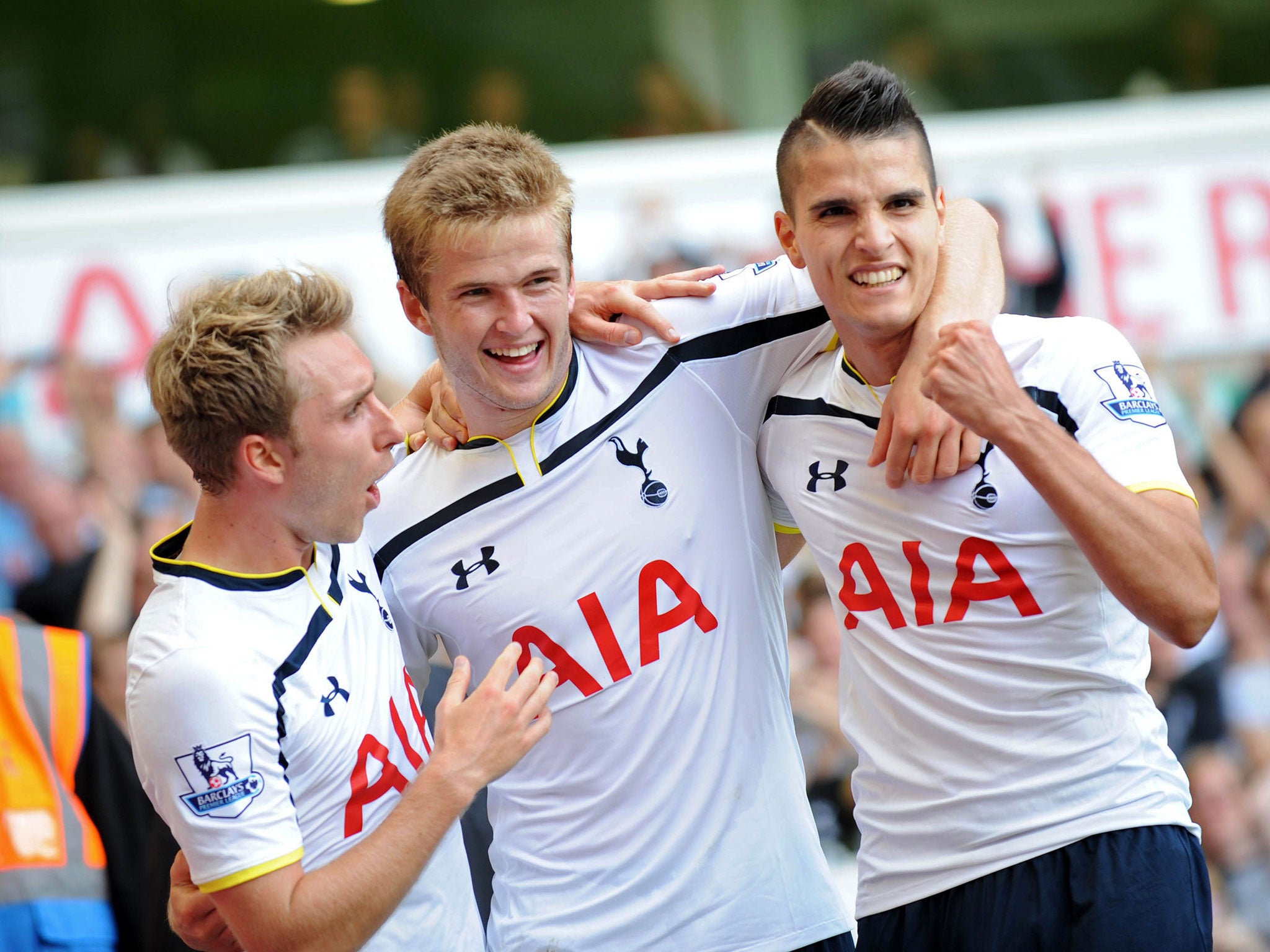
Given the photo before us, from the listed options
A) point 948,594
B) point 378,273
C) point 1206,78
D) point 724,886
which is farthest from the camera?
point 1206,78

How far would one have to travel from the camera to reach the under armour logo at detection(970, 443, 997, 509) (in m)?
2.31

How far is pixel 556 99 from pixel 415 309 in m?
6.76

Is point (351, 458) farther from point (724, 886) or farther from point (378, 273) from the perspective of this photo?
point (378, 273)

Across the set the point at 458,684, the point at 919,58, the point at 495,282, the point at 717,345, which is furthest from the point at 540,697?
the point at 919,58

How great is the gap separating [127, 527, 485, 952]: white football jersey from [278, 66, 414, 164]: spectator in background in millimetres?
6583

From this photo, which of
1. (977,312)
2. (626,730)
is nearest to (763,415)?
(977,312)

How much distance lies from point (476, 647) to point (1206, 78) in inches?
342

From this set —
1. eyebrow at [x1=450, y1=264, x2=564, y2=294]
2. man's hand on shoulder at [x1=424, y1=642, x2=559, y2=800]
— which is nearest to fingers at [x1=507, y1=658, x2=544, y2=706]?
man's hand on shoulder at [x1=424, y1=642, x2=559, y2=800]

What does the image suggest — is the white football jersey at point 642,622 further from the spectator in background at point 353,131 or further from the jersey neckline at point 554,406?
the spectator in background at point 353,131

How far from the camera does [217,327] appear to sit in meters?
2.20

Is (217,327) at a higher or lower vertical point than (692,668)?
higher

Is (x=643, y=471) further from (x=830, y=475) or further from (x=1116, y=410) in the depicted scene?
(x=1116, y=410)

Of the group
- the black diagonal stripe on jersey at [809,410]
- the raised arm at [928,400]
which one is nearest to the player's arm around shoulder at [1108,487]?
the raised arm at [928,400]

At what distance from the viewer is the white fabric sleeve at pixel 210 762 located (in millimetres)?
2045
